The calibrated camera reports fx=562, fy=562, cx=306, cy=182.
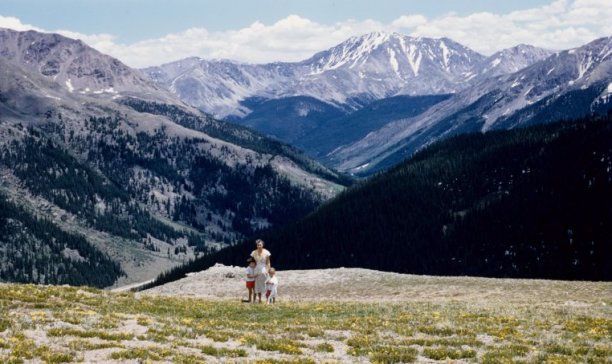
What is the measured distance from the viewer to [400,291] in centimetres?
5856

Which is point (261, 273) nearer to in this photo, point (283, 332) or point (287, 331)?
point (287, 331)

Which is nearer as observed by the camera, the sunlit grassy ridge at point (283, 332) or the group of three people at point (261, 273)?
the sunlit grassy ridge at point (283, 332)

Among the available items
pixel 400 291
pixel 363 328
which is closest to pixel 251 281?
pixel 363 328

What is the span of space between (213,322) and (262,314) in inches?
240

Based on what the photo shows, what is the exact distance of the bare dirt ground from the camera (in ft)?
169

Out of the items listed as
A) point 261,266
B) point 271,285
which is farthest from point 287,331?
point 271,285

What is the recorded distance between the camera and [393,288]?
60.2m

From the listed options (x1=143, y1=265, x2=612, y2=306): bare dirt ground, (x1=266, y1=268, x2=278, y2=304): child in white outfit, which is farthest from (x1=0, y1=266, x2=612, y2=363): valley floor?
(x1=143, y1=265, x2=612, y2=306): bare dirt ground

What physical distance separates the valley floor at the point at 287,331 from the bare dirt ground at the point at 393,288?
4.41 meters

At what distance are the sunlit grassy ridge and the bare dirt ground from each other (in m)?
12.0

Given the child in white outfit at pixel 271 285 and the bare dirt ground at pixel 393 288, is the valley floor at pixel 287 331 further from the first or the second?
the bare dirt ground at pixel 393 288

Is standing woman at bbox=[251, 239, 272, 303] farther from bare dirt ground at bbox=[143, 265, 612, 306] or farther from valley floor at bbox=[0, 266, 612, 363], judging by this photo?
bare dirt ground at bbox=[143, 265, 612, 306]

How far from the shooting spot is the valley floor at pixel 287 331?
22.8m

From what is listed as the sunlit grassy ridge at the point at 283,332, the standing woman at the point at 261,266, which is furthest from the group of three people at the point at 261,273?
the sunlit grassy ridge at the point at 283,332
